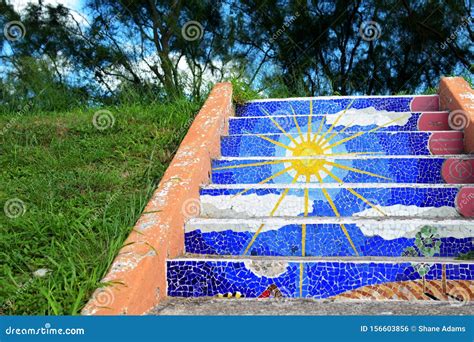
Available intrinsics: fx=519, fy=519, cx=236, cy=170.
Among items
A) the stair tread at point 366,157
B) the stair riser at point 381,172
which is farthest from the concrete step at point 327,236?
the stair tread at point 366,157

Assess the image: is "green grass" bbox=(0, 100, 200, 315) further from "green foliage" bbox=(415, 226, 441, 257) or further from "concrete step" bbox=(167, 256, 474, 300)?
"green foliage" bbox=(415, 226, 441, 257)

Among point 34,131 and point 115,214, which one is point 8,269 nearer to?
point 115,214

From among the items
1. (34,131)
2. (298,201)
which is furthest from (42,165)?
(298,201)

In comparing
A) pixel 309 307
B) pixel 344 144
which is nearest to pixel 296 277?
pixel 309 307

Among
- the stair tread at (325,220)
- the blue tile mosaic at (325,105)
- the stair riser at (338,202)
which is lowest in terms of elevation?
the stair tread at (325,220)

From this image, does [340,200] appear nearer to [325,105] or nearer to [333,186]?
[333,186]

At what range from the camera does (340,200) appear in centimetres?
326

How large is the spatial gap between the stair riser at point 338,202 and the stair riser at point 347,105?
1687 mm

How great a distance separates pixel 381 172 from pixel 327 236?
37.5 inches

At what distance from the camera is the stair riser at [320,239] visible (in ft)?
9.34

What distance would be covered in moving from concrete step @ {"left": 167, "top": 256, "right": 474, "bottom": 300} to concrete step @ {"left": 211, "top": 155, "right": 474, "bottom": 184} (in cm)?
103
